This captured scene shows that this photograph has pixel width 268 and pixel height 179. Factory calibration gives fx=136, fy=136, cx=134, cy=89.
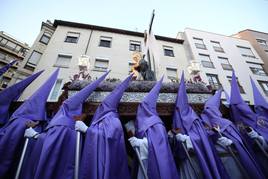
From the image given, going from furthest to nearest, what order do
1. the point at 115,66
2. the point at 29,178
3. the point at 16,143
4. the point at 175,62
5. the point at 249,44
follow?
1. the point at 249,44
2. the point at 175,62
3. the point at 115,66
4. the point at 16,143
5. the point at 29,178

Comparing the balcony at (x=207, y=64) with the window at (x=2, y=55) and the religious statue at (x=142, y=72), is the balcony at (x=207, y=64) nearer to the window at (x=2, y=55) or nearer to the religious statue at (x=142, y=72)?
the religious statue at (x=142, y=72)

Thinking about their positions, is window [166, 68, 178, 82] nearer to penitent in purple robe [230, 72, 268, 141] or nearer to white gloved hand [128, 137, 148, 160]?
penitent in purple robe [230, 72, 268, 141]

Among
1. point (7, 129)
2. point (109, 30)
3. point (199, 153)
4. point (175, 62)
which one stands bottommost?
point (199, 153)

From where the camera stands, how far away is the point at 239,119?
12.3 feet

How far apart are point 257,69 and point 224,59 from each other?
440 centimetres

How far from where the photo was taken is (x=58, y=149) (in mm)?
2316

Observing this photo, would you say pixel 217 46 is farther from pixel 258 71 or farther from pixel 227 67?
pixel 258 71

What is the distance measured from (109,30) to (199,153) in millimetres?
13905

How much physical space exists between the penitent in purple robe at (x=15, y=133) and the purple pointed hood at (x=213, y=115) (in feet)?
13.4

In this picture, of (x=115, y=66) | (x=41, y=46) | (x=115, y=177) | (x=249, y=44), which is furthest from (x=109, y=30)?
(x=249, y=44)

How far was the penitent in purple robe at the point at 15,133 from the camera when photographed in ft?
8.01

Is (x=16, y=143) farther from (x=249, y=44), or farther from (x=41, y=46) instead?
(x=249, y=44)

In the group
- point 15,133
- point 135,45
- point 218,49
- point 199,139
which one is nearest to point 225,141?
point 199,139

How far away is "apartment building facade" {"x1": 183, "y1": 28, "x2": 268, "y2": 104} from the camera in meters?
13.8
